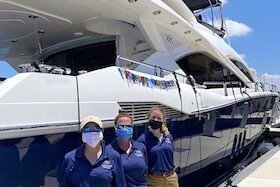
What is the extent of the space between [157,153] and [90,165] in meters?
1.41

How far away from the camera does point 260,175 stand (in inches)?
321

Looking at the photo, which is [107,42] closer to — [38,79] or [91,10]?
[91,10]

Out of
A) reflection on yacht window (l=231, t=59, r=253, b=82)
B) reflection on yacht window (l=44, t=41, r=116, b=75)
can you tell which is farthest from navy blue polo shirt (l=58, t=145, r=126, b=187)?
reflection on yacht window (l=231, t=59, r=253, b=82)

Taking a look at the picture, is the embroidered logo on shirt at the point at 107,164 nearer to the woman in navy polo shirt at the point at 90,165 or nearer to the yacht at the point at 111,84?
the woman in navy polo shirt at the point at 90,165

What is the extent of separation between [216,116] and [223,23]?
19.7 ft

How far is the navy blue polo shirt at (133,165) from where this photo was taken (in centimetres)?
365

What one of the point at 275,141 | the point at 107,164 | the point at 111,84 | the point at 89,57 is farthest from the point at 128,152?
the point at 275,141

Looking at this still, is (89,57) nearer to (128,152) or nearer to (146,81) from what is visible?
(146,81)

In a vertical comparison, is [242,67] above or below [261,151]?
above

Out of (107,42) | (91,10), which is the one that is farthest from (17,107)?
(107,42)

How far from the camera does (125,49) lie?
24.9ft

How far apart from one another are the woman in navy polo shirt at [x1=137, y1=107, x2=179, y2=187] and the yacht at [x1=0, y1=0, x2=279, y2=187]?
1.52ft

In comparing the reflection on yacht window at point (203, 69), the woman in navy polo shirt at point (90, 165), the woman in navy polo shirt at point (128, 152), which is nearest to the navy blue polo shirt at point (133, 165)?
the woman in navy polo shirt at point (128, 152)

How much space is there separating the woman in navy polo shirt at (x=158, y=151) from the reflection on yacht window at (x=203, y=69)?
3.94 meters
